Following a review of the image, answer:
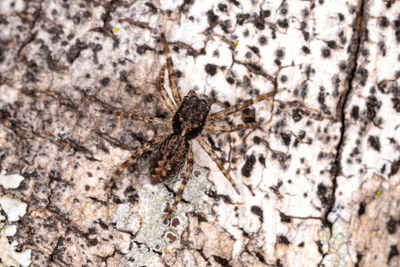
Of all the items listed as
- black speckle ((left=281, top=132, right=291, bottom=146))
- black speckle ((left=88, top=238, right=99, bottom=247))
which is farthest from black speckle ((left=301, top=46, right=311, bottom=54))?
black speckle ((left=88, top=238, right=99, bottom=247))

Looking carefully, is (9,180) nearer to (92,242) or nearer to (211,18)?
(92,242)

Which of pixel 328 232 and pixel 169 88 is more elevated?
pixel 169 88

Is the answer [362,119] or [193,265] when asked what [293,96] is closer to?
[362,119]

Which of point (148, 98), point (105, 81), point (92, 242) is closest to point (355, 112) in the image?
point (148, 98)

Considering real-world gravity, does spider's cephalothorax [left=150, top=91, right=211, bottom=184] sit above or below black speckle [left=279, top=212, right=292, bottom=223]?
above

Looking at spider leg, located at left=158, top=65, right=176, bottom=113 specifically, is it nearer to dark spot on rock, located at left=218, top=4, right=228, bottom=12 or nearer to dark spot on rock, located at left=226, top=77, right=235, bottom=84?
dark spot on rock, located at left=226, top=77, right=235, bottom=84

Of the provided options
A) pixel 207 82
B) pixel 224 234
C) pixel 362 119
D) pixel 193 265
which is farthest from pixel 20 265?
pixel 362 119
